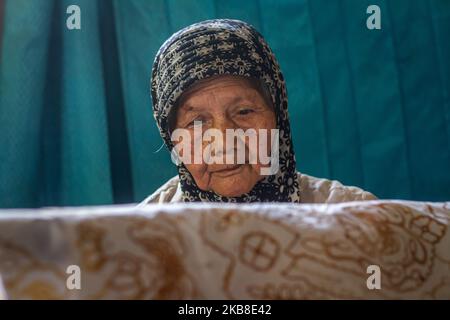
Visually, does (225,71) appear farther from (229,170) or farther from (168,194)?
(168,194)

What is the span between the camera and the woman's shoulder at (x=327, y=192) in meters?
1.57

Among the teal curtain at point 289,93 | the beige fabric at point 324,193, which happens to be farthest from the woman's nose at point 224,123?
the teal curtain at point 289,93

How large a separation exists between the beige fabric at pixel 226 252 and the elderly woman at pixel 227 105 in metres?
0.81

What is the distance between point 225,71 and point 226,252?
0.94 m

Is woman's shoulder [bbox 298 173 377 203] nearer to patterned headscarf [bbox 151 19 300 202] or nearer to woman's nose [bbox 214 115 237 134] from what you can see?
patterned headscarf [bbox 151 19 300 202]

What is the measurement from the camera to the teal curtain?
190cm

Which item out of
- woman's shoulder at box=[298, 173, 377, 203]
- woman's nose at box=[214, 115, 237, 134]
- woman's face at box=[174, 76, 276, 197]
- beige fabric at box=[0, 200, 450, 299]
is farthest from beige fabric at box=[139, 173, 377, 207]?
beige fabric at box=[0, 200, 450, 299]

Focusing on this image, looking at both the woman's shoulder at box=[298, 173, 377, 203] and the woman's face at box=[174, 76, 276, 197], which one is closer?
the woman's face at box=[174, 76, 276, 197]

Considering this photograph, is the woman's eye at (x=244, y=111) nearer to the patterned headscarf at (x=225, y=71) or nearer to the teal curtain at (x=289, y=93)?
the patterned headscarf at (x=225, y=71)

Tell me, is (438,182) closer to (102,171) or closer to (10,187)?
(102,171)

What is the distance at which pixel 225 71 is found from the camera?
145 centimetres
